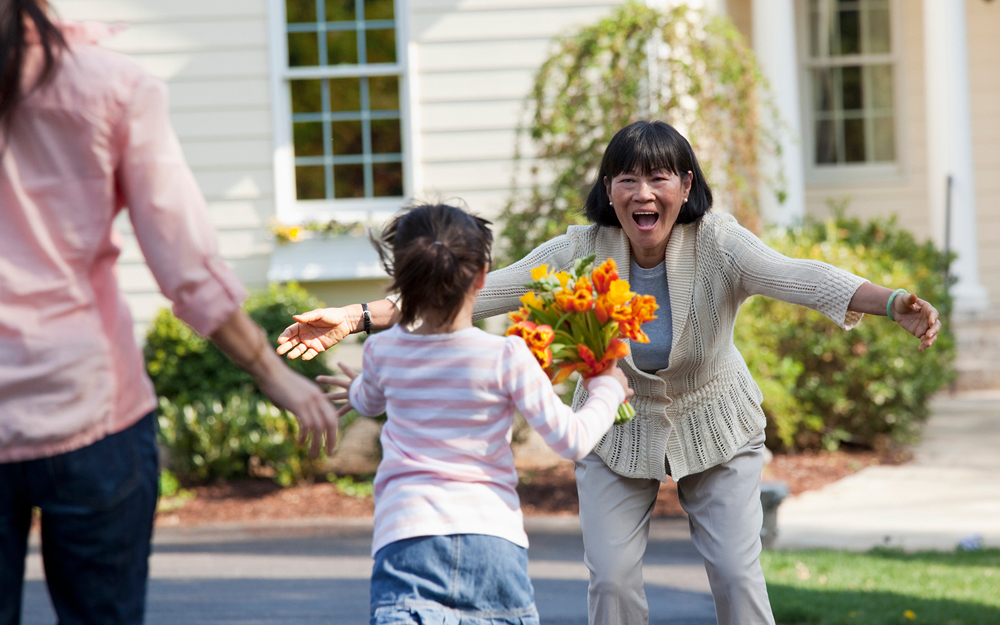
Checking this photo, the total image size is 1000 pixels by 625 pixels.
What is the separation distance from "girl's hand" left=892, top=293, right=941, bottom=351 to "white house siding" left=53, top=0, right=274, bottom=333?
25.4 feet

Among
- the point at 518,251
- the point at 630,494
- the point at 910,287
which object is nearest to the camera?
the point at 630,494

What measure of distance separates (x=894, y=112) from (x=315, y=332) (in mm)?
12042

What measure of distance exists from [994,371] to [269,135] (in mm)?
8381

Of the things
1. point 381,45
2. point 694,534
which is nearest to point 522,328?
point 694,534

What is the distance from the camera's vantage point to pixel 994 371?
39.4ft

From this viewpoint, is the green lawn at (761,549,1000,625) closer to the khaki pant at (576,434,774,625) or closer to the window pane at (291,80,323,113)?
the khaki pant at (576,434,774,625)

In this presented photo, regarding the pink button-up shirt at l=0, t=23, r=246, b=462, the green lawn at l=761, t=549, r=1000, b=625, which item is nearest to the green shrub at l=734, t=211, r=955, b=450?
the green lawn at l=761, t=549, r=1000, b=625

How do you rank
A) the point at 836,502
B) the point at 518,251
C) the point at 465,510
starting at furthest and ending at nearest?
the point at 518,251
the point at 836,502
the point at 465,510

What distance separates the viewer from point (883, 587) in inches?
222

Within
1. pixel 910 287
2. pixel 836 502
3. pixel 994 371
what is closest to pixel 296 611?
pixel 836 502

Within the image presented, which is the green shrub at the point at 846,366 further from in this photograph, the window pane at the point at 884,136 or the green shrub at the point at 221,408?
the window pane at the point at 884,136

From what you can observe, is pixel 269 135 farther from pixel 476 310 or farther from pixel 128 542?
pixel 128 542

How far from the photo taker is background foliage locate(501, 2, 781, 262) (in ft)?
28.0

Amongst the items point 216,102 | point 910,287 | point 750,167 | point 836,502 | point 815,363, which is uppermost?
point 216,102
